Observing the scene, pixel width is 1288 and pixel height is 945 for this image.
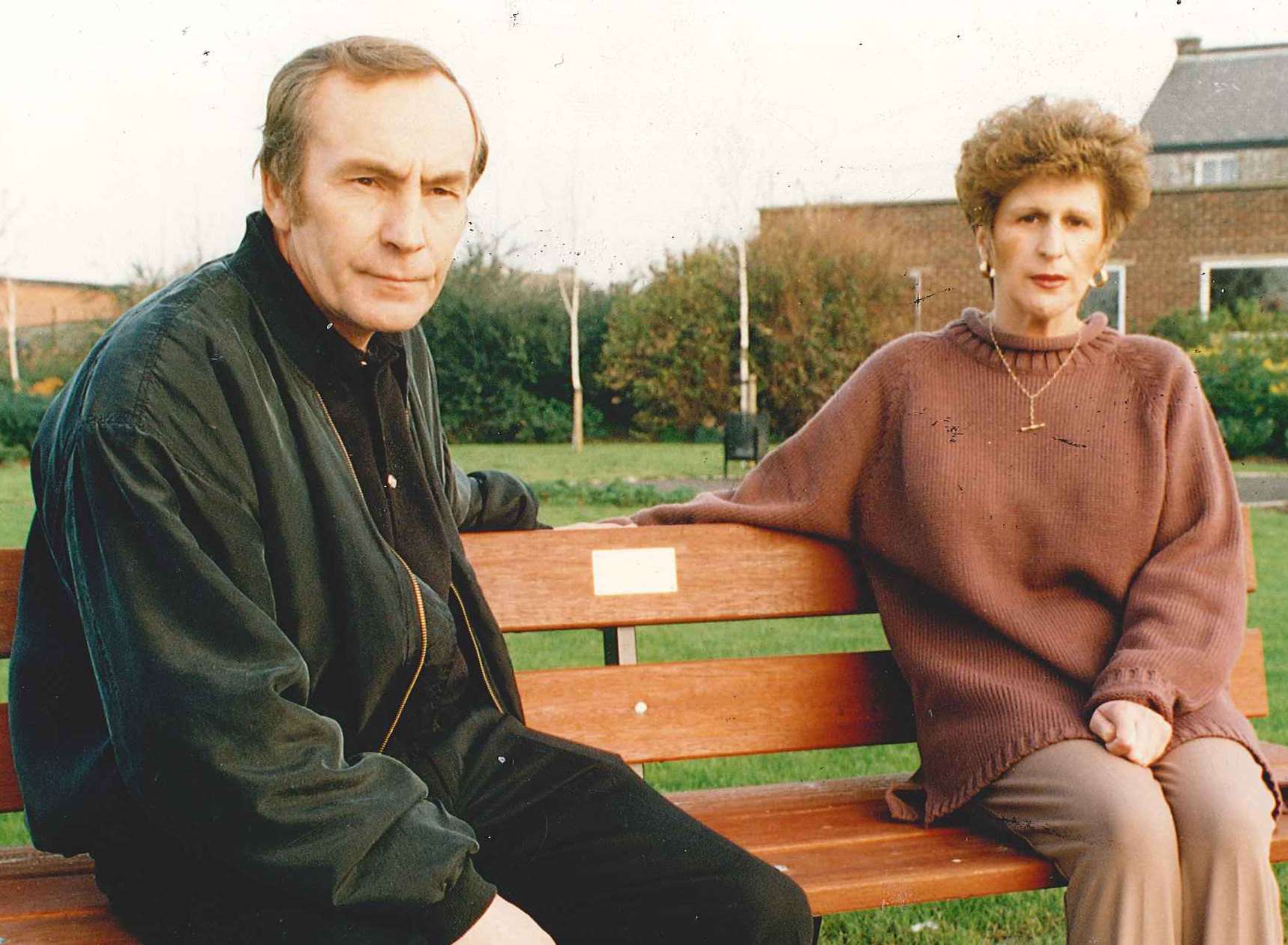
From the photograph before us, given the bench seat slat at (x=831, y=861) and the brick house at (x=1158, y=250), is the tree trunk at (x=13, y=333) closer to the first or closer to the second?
the brick house at (x=1158, y=250)

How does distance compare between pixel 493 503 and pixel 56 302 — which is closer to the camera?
pixel 493 503

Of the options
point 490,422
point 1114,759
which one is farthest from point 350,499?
point 490,422

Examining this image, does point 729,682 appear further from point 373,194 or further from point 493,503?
point 373,194

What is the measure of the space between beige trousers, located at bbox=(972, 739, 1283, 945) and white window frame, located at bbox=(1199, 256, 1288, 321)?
24522mm

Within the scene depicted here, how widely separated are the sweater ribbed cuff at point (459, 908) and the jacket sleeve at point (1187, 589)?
1432mm

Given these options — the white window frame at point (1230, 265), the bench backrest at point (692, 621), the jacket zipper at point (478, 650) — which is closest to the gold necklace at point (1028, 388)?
the bench backrest at point (692, 621)

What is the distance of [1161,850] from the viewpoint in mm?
2691

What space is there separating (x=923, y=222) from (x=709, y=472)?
1095cm

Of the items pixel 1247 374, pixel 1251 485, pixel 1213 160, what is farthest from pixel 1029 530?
pixel 1213 160

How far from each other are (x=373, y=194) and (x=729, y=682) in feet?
4.77

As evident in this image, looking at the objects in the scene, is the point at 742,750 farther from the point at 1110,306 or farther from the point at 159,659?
the point at 1110,306

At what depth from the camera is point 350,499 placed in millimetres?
2324

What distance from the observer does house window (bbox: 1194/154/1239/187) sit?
35156 mm

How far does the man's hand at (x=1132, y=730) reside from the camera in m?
2.85
